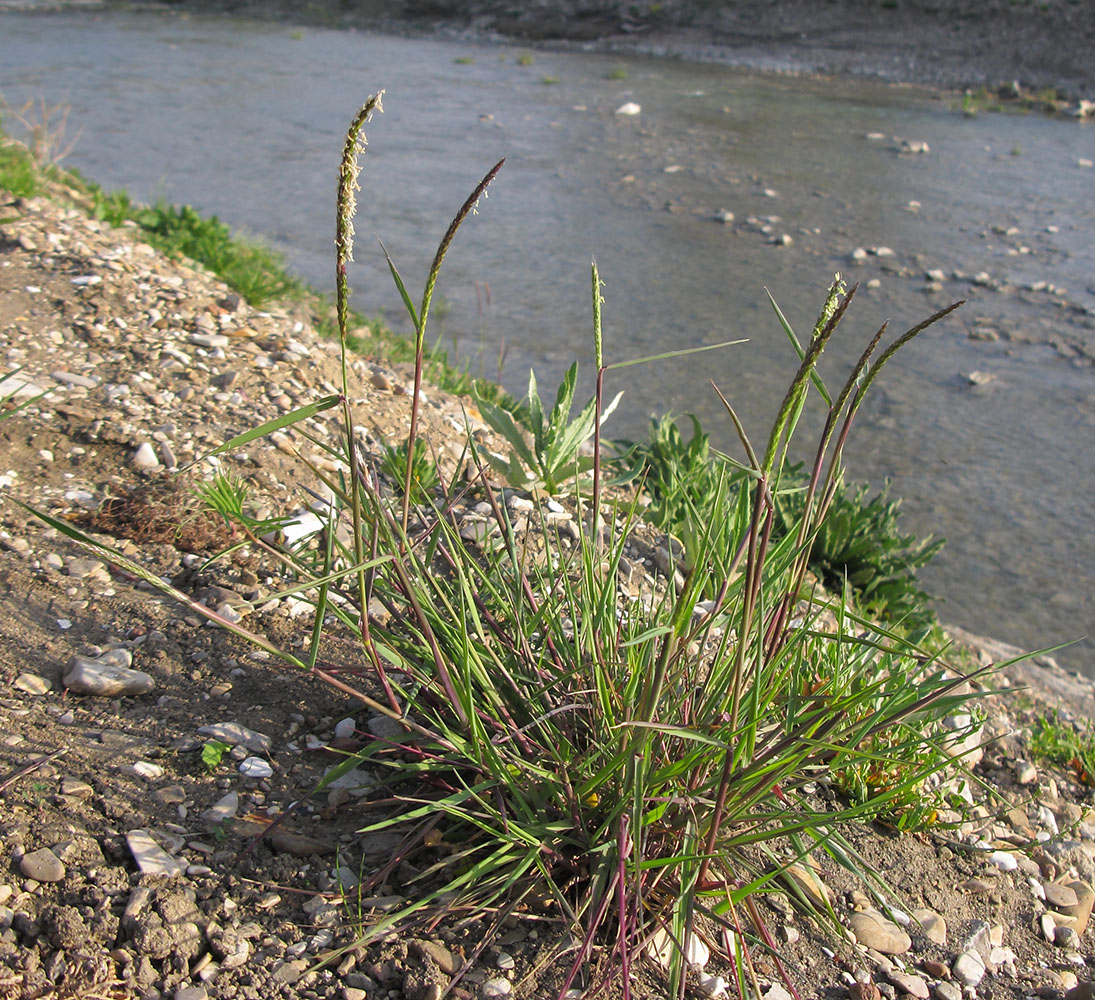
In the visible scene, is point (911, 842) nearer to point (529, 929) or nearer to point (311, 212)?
point (529, 929)

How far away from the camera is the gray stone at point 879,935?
1779mm

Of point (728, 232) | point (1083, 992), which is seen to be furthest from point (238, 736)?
point (728, 232)

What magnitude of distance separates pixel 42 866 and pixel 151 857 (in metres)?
0.16

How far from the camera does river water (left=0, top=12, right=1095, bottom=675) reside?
496cm

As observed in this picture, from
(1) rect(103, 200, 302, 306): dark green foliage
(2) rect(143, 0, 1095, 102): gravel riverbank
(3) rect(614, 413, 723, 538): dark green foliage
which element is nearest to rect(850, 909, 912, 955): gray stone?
(3) rect(614, 413, 723, 538): dark green foliage

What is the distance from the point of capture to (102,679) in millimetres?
1954

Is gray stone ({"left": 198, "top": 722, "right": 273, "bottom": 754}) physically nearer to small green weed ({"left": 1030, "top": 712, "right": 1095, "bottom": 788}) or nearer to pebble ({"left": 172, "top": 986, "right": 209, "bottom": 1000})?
pebble ({"left": 172, "top": 986, "right": 209, "bottom": 1000})

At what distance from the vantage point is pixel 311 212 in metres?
8.04

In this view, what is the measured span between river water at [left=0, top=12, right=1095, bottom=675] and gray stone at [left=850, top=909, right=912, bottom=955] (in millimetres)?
2299

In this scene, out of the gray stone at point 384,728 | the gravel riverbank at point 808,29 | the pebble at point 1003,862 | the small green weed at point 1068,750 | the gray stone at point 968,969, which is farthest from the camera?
the gravel riverbank at point 808,29

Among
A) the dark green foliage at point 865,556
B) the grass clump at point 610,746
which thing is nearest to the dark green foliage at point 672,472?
the dark green foliage at point 865,556

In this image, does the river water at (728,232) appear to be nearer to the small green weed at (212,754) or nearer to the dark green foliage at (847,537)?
the dark green foliage at (847,537)

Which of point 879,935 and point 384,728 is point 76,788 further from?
point 879,935

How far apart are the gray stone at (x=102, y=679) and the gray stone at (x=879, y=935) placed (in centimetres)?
148
